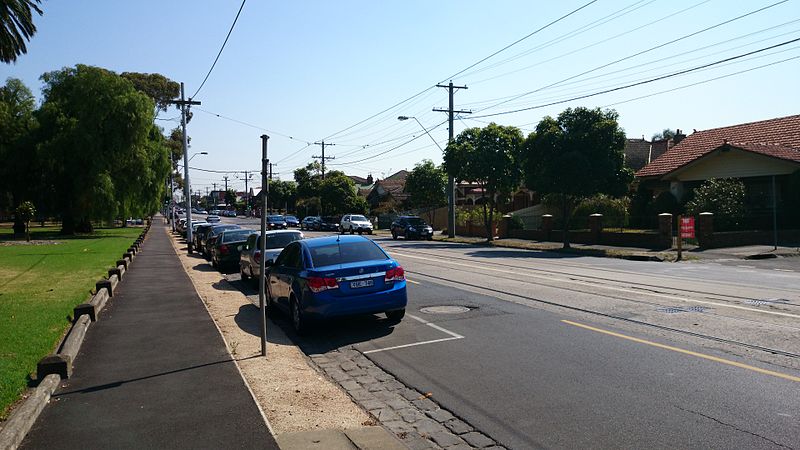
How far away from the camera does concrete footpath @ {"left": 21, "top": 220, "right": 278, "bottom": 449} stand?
5.49m

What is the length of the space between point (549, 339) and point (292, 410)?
13.3 feet

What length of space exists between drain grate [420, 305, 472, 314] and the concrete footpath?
152 inches

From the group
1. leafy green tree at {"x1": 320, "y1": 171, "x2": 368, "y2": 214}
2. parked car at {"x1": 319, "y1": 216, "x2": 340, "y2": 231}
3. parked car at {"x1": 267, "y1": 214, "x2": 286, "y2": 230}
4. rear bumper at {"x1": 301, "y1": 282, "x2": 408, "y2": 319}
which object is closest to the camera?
rear bumper at {"x1": 301, "y1": 282, "x2": 408, "y2": 319}

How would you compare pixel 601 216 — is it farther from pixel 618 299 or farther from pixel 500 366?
pixel 500 366

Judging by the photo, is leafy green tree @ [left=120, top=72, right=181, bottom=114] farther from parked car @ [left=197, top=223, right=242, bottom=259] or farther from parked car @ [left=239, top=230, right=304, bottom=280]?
parked car @ [left=239, top=230, right=304, bottom=280]

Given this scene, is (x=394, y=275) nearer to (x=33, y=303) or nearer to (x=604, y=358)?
(x=604, y=358)

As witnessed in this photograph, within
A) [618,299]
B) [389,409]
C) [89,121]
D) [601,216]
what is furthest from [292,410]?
[89,121]

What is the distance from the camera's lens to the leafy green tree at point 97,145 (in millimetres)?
45625

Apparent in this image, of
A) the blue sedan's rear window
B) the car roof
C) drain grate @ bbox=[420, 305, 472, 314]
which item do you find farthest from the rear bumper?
drain grate @ bbox=[420, 305, 472, 314]

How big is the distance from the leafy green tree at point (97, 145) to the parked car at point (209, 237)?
16615mm

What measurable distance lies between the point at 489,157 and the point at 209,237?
17.6 metres

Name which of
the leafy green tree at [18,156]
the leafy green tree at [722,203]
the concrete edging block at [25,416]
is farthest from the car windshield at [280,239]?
the leafy green tree at [18,156]

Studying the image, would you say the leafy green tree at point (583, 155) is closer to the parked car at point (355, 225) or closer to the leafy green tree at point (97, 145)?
the parked car at point (355, 225)

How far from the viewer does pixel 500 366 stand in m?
7.54
